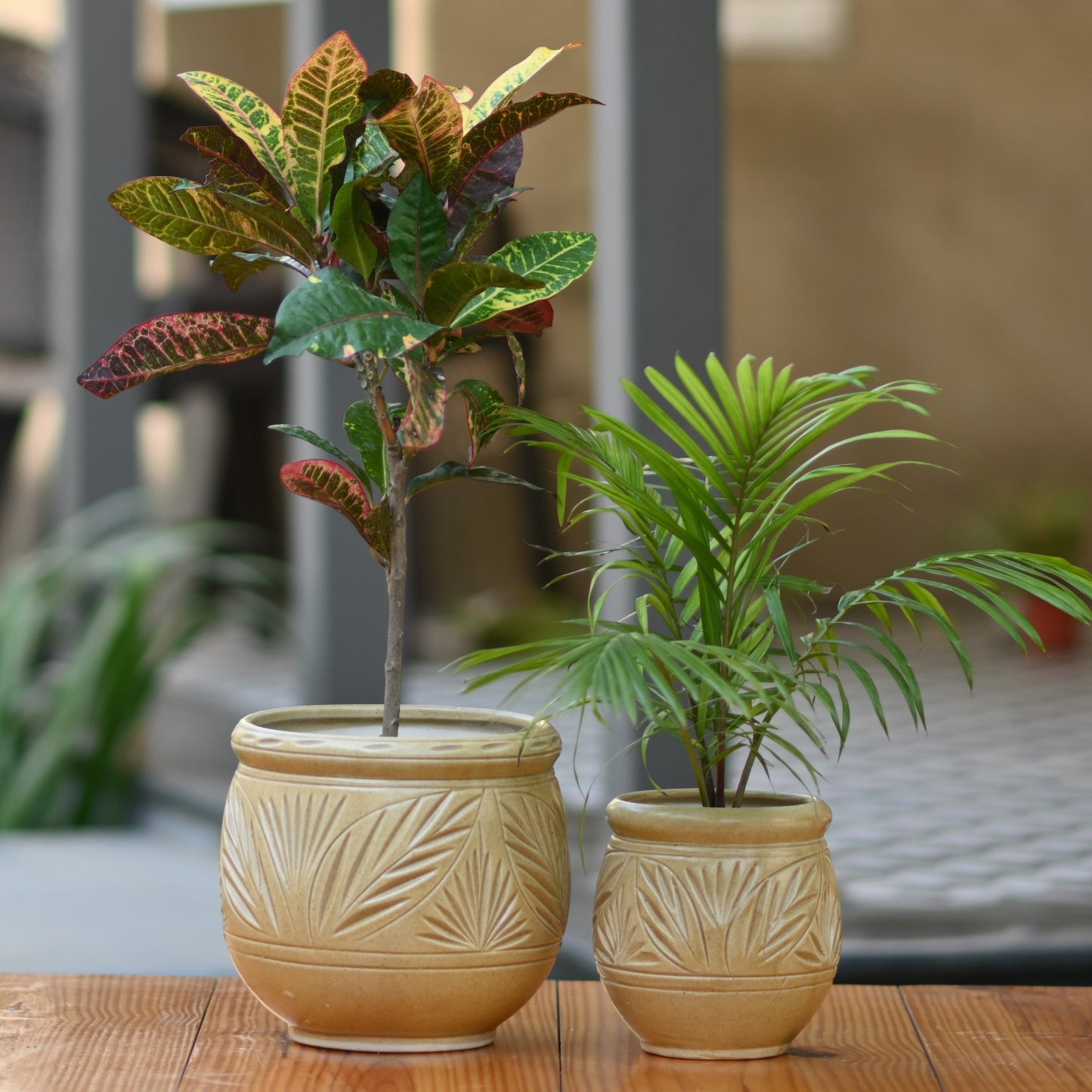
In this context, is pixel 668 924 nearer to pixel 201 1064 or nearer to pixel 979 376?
pixel 201 1064

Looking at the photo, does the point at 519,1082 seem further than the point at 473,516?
No

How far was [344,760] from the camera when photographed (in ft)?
3.30

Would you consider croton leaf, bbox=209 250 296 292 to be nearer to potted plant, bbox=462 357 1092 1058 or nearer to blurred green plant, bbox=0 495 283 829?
potted plant, bbox=462 357 1092 1058

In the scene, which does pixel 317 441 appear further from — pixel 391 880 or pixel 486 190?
pixel 391 880

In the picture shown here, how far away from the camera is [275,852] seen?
3.33ft

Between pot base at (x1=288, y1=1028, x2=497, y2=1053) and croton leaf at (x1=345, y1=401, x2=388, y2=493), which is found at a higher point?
croton leaf at (x1=345, y1=401, x2=388, y2=493)

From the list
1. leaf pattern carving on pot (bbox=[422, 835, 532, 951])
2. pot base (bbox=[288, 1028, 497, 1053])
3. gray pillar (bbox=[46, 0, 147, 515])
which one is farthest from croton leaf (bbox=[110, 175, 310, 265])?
gray pillar (bbox=[46, 0, 147, 515])

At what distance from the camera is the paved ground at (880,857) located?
5.93 ft

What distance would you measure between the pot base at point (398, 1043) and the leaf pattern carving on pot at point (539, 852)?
0.10m

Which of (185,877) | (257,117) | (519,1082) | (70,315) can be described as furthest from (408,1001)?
(70,315)

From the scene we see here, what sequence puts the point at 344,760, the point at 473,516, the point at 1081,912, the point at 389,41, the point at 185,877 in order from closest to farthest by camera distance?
the point at 344,760 < the point at 1081,912 < the point at 389,41 < the point at 185,877 < the point at 473,516

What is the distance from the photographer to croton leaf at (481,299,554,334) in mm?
1043

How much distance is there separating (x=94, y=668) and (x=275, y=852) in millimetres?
1968

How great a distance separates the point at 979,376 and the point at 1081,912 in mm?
4653
